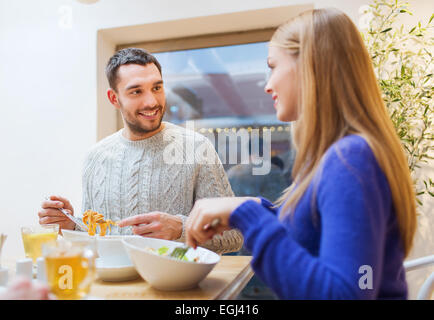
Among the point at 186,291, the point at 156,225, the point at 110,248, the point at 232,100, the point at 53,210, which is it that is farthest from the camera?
the point at 232,100

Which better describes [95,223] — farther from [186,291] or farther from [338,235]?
[338,235]

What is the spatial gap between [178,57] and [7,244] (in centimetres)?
196

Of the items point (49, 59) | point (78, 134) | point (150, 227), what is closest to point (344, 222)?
point (150, 227)

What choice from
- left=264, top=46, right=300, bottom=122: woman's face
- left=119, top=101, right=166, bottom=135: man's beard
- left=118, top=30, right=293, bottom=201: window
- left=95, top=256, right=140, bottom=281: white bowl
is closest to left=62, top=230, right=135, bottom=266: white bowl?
left=95, top=256, right=140, bottom=281: white bowl

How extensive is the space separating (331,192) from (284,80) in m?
0.34

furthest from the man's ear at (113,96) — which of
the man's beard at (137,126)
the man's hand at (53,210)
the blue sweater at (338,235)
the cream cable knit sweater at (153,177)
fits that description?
the blue sweater at (338,235)

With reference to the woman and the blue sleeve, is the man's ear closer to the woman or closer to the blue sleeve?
the woman

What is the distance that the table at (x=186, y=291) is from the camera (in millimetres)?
854

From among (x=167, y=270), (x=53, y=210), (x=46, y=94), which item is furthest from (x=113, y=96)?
(x=167, y=270)

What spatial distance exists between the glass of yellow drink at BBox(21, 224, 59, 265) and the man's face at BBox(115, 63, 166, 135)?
846mm

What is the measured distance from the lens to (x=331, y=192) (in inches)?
26.9

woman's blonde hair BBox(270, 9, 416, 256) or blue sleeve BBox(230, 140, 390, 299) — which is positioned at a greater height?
woman's blonde hair BBox(270, 9, 416, 256)

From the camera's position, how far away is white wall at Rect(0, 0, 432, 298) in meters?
2.73
